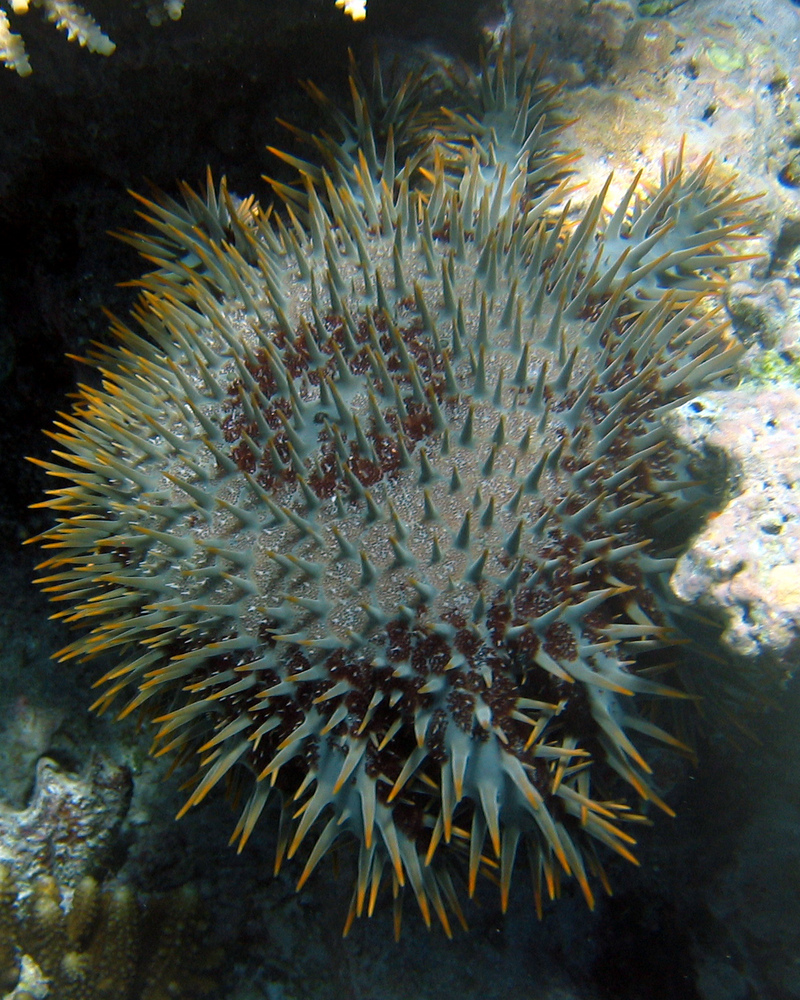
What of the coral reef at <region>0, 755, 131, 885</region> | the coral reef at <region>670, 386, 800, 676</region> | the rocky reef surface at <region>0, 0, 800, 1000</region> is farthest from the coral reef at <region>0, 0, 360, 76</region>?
the coral reef at <region>0, 755, 131, 885</region>

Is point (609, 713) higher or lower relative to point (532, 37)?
lower

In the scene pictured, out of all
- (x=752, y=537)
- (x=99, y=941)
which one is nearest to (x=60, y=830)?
(x=99, y=941)

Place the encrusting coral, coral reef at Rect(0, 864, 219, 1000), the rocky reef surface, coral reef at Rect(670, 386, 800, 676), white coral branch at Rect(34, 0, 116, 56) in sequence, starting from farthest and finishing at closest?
coral reef at Rect(0, 864, 219, 1000)
the rocky reef surface
white coral branch at Rect(34, 0, 116, 56)
coral reef at Rect(670, 386, 800, 676)
the encrusting coral

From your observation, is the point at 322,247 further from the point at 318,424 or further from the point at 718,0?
the point at 718,0

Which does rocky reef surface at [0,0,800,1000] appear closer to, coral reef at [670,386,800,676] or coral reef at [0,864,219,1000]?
coral reef at [0,864,219,1000]

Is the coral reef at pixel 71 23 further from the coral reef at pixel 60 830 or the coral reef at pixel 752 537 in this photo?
the coral reef at pixel 60 830

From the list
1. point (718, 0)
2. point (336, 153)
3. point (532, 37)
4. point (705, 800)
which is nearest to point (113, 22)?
point (336, 153)
